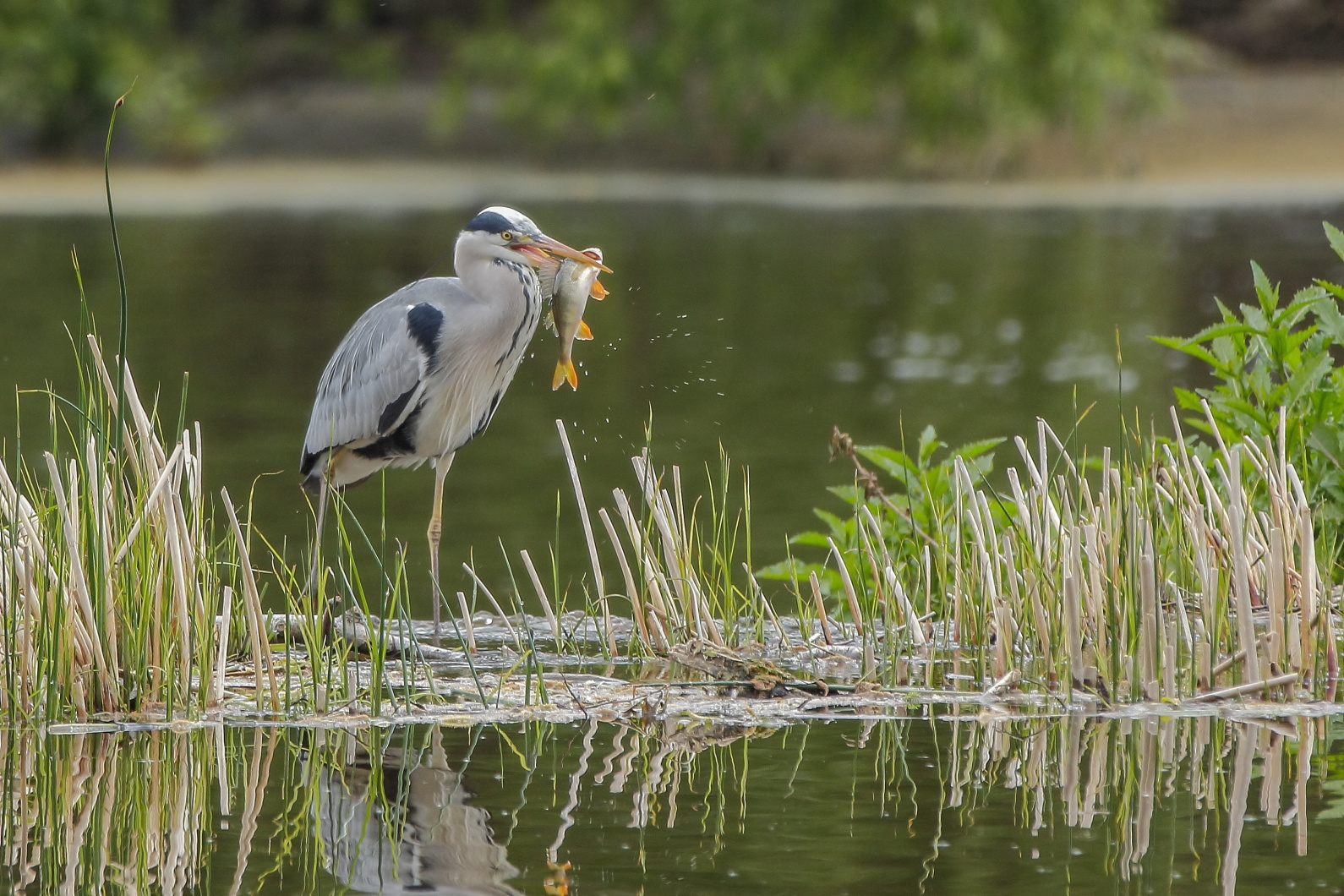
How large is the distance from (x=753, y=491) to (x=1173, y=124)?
1930 centimetres

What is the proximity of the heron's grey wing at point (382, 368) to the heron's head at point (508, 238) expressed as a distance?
1.05ft

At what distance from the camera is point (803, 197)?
84.8 feet

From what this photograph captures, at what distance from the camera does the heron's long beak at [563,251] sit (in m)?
5.21

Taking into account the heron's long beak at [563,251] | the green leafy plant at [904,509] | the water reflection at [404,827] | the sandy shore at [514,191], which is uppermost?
the sandy shore at [514,191]

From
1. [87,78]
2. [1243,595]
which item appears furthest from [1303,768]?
[87,78]

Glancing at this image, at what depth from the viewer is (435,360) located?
595 cm

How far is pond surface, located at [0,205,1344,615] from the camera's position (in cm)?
1002

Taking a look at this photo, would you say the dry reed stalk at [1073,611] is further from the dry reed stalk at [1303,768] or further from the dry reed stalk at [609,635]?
the dry reed stalk at [609,635]

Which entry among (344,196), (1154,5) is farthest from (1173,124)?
(344,196)

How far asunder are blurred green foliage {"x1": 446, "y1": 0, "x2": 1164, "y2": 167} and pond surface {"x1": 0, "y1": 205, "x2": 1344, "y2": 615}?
144 cm

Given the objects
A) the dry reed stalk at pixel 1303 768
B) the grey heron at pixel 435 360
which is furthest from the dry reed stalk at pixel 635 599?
the dry reed stalk at pixel 1303 768

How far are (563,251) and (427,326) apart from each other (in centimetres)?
68

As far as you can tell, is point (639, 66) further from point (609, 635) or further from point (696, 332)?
point (609, 635)

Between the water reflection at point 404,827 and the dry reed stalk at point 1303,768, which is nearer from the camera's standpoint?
the water reflection at point 404,827
